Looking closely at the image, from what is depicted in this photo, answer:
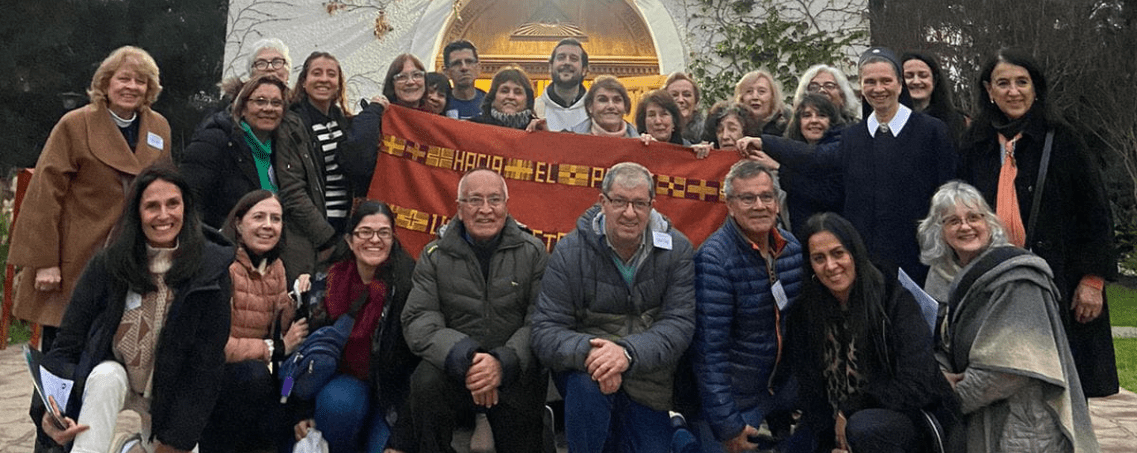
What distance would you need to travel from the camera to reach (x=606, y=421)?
3.93 metres

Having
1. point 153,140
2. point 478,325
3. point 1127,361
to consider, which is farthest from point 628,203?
point 1127,361

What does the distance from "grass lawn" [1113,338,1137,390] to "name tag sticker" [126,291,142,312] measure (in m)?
6.31

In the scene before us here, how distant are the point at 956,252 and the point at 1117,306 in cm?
1042

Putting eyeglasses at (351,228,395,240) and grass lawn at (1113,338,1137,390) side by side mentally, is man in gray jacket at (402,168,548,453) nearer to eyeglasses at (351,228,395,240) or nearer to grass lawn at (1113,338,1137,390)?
eyeglasses at (351,228,395,240)

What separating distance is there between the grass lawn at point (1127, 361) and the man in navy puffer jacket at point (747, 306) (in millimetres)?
4273

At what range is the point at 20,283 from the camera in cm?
453

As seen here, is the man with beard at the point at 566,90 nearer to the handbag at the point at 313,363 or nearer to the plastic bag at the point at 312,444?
the handbag at the point at 313,363

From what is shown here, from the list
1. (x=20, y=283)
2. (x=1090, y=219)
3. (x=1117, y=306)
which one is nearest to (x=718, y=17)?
(x=1117, y=306)

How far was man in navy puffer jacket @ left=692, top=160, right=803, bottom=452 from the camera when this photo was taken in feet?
13.0

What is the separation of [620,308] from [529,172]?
1576mm

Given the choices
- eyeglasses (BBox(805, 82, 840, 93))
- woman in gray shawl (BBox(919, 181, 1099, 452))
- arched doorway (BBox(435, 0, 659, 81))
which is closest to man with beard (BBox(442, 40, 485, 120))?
eyeglasses (BBox(805, 82, 840, 93))

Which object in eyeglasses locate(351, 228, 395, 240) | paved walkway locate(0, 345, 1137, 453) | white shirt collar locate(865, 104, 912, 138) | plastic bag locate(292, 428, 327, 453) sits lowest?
paved walkway locate(0, 345, 1137, 453)

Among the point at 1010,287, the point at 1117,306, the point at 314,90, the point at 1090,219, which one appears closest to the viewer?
the point at 1010,287

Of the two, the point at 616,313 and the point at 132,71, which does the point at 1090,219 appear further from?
the point at 132,71
